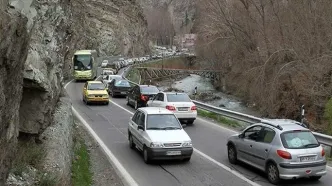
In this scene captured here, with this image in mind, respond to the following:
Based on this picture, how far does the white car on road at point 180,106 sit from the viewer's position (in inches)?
763

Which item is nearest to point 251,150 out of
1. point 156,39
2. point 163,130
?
point 163,130

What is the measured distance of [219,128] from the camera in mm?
18922

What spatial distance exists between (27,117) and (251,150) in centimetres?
608

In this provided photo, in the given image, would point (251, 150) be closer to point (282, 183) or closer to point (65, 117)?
point (282, 183)

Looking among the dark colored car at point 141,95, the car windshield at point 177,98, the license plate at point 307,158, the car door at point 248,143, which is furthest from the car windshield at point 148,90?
the license plate at point 307,158

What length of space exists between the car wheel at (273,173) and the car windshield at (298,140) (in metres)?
0.66

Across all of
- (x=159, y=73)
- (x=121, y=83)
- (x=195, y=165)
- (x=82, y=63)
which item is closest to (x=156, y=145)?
(x=195, y=165)

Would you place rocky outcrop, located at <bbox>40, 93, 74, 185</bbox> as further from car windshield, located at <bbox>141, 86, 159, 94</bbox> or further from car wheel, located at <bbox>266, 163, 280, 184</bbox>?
car windshield, located at <bbox>141, 86, 159, 94</bbox>

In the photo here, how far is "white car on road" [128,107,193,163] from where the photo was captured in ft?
38.9

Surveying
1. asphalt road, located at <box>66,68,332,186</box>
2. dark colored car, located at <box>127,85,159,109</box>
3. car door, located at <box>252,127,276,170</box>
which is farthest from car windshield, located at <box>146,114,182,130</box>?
dark colored car, located at <box>127,85,159,109</box>

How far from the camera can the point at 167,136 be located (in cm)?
1221

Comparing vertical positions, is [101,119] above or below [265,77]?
below

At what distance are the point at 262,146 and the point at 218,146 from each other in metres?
4.33

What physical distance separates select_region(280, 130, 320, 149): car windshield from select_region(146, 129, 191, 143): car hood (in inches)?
A: 124
